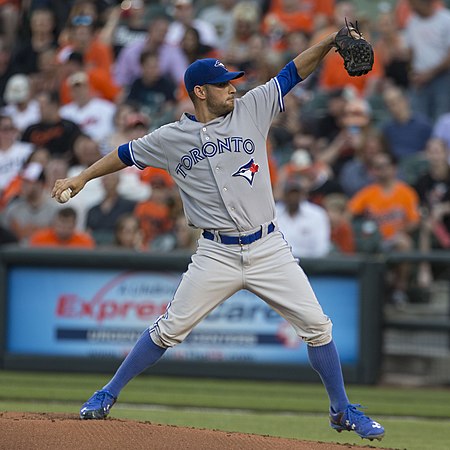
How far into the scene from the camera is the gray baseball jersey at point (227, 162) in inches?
224

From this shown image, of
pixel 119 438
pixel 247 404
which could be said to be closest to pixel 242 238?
pixel 119 438

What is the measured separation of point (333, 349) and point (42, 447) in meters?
1.67

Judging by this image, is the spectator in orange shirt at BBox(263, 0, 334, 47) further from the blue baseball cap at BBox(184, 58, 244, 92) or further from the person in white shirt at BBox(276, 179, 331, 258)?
the blue baseball cap at BBox(184, 58, 244, 92)

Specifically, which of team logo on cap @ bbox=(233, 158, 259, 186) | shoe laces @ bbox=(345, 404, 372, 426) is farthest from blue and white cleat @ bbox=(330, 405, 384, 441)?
team logo on cap @ bbox=(233, 158, 259, 186)

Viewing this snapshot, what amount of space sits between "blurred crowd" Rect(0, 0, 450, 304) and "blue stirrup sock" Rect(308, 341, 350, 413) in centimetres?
445

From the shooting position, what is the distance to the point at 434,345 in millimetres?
10070

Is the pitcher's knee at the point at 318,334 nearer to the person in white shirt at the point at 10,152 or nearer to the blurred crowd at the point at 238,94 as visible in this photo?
the blurred crowd at the point at 238,94

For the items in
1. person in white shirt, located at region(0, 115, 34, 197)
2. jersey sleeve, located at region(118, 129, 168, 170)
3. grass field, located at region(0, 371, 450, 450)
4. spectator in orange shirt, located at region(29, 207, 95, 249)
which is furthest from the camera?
person in white shirt, located at region(0, 115, 34, 197)

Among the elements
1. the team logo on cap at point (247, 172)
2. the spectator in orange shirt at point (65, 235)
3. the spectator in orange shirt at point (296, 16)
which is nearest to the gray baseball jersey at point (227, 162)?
the team logo on cap at point (247, 172)

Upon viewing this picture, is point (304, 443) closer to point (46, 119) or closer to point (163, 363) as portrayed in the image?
point (163, 363)

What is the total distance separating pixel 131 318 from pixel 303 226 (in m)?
1.92

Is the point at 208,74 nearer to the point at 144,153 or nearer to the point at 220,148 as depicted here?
the point at 220,148

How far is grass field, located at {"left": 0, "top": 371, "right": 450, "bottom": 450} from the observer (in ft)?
23.6

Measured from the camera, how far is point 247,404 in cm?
856
